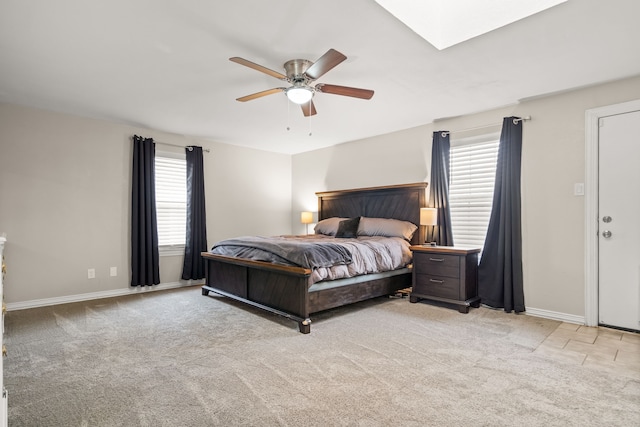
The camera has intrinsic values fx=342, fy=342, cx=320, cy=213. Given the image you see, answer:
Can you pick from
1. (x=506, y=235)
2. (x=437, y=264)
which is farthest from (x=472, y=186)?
(x=437, y=264)

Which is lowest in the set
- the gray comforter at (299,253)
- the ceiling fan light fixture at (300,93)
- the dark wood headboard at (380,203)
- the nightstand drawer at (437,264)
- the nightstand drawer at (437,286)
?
the nightstand drawer at (437,286)

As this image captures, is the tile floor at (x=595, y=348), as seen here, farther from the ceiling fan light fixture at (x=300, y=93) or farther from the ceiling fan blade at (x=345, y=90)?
the ceiling fan light fixture at (x=300, y=93)

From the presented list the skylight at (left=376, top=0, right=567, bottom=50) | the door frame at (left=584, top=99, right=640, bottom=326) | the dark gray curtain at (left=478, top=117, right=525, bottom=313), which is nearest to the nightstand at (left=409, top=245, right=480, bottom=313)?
the dark gray curtain at (left=478, top=117, right=525, bottom=313)

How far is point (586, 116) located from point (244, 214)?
16.1ft

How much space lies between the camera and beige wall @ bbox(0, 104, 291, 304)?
3.93 meters

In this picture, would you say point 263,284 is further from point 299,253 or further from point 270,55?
point 270,55

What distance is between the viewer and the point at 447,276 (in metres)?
3.86

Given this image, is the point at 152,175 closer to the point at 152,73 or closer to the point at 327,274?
the point at 152,73

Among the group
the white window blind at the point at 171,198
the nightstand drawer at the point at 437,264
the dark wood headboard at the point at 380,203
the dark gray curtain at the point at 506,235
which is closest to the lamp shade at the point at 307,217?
the dark wood headboard at the point at 380,203

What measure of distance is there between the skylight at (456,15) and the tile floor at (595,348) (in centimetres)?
243

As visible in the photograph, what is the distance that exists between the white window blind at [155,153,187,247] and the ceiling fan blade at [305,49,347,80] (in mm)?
3339

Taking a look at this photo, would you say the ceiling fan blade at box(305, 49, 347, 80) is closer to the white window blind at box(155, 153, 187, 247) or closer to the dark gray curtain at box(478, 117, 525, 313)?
the dark gray curtain at box(478, 117, 525, 313)

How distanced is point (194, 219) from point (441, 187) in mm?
3655

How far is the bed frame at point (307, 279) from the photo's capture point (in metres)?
3.24
